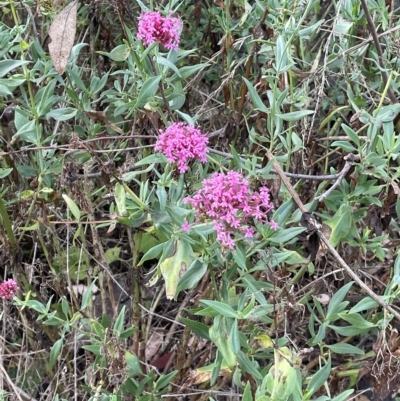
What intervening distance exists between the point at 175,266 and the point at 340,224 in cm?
42

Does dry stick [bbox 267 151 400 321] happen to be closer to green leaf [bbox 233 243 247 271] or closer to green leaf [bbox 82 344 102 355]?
green leaf [bbox 233 243 247 271]

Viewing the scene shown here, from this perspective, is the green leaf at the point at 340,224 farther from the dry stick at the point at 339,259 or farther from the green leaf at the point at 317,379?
the green leaf at the point at 317,379

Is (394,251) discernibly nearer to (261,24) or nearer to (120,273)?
(261,24)

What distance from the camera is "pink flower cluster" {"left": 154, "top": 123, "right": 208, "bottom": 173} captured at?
1148mm

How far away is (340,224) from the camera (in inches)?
52.6

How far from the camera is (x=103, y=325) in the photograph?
143 cm

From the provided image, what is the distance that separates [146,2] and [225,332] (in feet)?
4.16


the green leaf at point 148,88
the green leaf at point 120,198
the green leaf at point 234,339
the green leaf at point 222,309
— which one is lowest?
the green leaf at point 234,339

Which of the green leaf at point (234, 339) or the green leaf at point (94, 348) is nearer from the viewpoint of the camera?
the green leaf at point (234, 339)

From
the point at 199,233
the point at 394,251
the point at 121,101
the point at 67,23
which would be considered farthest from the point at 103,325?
the point at 394,251

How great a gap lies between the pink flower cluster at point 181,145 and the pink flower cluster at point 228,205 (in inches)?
3.8

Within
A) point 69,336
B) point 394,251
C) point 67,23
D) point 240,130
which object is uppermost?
point 67,23

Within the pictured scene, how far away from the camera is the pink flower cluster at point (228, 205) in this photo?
1.04 metres

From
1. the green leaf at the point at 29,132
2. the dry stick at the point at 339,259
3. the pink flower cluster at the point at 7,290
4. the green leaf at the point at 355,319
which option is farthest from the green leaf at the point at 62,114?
the green leaf at the point at 355,319
